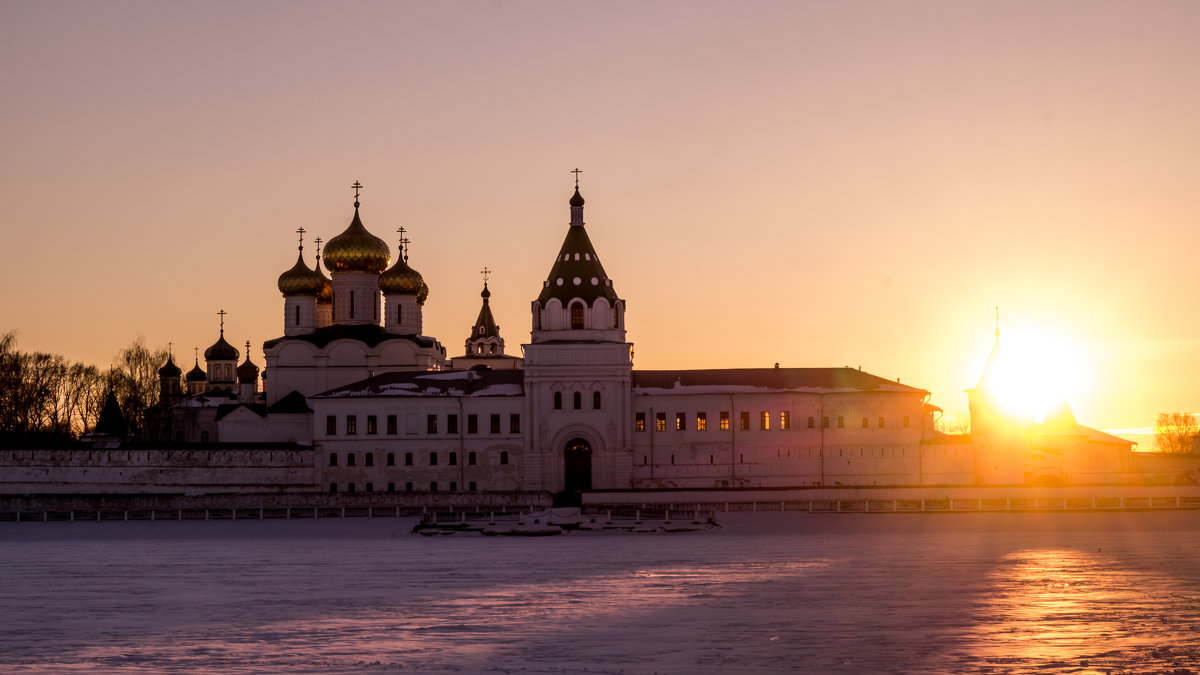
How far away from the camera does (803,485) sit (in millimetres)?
63812

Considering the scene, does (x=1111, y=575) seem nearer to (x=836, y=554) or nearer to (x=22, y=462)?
(x=836, y=554)

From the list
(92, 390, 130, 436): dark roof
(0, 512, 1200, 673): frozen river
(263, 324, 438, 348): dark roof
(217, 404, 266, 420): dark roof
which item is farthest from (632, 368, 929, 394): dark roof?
(92, 390, 130, 436): dark roof

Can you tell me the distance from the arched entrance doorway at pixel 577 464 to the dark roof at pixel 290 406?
40.9 ft

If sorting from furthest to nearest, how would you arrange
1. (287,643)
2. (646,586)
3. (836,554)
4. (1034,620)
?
(836,554), (646,586), (1034,620), (287,643)

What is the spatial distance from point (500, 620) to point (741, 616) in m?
3.73

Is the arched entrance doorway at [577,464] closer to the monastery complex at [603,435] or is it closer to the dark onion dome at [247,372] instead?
the monastery complex at [603,435]

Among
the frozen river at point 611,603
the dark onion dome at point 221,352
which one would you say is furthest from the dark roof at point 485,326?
the frozen river at point 611,603

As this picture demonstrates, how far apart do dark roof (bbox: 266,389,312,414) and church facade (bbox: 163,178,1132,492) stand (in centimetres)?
203

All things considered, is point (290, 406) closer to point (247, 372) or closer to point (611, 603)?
point (247, 372)

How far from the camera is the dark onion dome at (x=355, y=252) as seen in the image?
72.6m

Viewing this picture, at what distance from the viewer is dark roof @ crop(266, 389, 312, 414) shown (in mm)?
69875

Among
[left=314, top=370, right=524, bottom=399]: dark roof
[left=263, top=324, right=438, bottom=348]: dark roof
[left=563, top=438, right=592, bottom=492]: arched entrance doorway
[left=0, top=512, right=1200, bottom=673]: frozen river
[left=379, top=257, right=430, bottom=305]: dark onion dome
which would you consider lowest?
[left=0, top=512, right=1200, bottom=673]: frozen river

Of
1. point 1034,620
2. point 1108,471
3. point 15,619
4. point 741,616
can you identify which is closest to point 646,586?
point 741,616

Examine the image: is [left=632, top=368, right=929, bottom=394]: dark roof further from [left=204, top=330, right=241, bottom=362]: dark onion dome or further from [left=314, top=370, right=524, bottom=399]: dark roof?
[left=204, top=330, right=241, bottom=362]: dark onion dome
